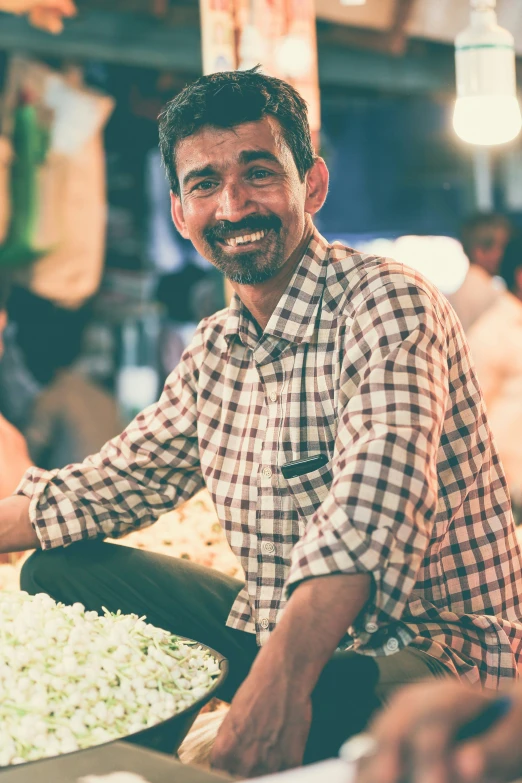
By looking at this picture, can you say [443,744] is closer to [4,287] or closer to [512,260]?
[4,287]

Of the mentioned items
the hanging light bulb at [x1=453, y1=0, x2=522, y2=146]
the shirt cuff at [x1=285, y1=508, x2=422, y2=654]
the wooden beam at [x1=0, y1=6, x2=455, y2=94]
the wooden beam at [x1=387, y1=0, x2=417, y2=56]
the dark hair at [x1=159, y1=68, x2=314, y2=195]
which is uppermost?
the wooden beam at [x1=387, y1=0, x2=417, y2=56]

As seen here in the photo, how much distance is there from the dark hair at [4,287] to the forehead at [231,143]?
193 centimetres

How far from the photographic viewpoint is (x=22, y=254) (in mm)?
3891

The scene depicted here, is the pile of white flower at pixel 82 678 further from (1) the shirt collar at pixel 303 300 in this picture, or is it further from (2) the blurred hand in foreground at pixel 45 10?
(2) the blurred hand in foreground at pixel 45 10

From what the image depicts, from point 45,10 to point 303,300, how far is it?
7.89 feet

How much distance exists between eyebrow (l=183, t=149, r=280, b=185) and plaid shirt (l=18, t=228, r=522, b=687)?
211 millimetres

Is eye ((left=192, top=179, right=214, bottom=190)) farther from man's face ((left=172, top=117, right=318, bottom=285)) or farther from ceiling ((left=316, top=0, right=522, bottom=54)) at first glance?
ceiling ((left=316, top=0, right=522, bottom=54))

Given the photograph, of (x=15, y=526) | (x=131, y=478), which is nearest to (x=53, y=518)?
(x=15, y=526)

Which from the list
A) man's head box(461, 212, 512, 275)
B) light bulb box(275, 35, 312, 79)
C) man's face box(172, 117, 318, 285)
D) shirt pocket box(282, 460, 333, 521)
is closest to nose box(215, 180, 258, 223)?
man's face box(172, 117, 318, 285)

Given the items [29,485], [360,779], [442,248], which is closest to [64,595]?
[29,485]

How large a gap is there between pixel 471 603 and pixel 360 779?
3.71ft

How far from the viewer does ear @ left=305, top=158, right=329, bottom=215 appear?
2277 mm

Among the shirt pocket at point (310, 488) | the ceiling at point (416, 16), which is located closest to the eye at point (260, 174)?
the shirt pocket at point (310, 488)

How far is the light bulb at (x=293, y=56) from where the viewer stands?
11.7 feet
